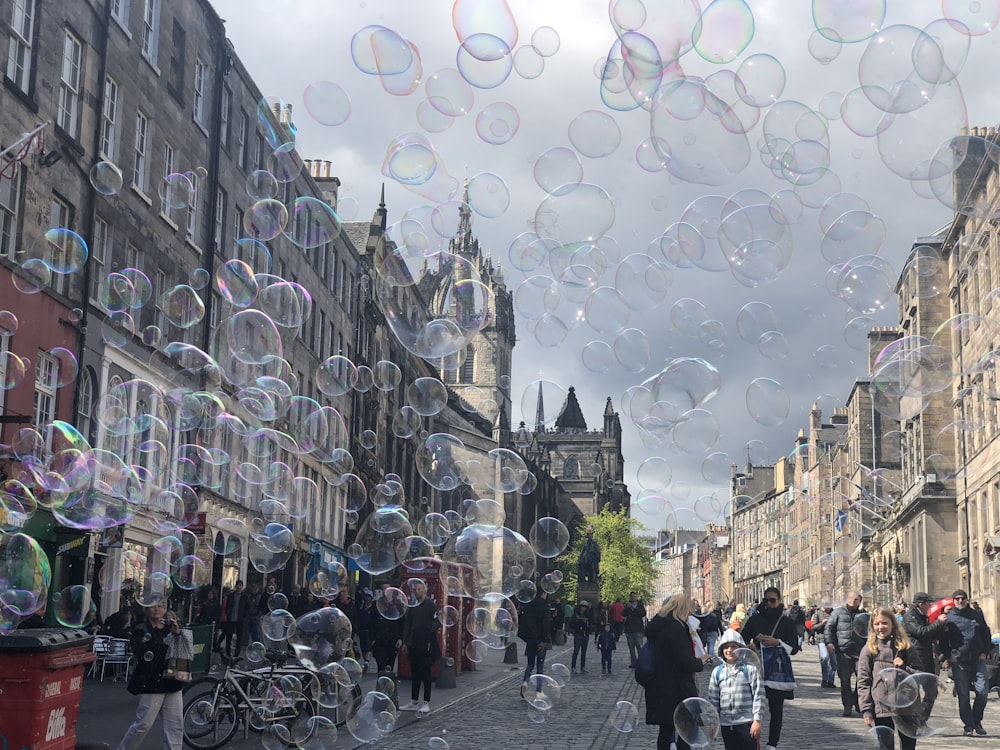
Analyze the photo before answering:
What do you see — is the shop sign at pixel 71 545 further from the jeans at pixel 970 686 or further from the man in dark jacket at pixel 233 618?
the jeans at pixel 970 686

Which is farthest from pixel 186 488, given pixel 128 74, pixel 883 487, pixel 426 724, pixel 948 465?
pixel 883 487

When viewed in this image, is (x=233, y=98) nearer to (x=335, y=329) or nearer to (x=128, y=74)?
(x=128, y=74)

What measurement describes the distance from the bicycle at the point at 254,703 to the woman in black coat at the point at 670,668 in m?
4.85

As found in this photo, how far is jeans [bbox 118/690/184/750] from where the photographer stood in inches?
444

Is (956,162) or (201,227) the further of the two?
(201,227)

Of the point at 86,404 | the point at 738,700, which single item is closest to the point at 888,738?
the point at 738,700

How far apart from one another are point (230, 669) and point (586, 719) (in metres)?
5.80

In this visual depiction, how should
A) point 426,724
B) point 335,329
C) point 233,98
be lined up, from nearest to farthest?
point 426,724 < point 233,98 < point 335,329

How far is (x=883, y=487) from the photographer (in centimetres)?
6425

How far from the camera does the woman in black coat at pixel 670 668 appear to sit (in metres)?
10.3

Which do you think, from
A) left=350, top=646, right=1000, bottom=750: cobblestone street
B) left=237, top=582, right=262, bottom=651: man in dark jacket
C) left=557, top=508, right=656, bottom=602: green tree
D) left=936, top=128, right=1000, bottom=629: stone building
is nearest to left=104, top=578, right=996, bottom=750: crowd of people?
left=350, top=646, right=1000, bottom=750: cobblestone street

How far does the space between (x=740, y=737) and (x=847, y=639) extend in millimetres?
8100

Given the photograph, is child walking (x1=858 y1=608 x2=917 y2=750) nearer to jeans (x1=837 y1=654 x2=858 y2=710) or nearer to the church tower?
jeans (x1=837 y1=654 x2=858 y2=710)

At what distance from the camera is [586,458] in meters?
149
